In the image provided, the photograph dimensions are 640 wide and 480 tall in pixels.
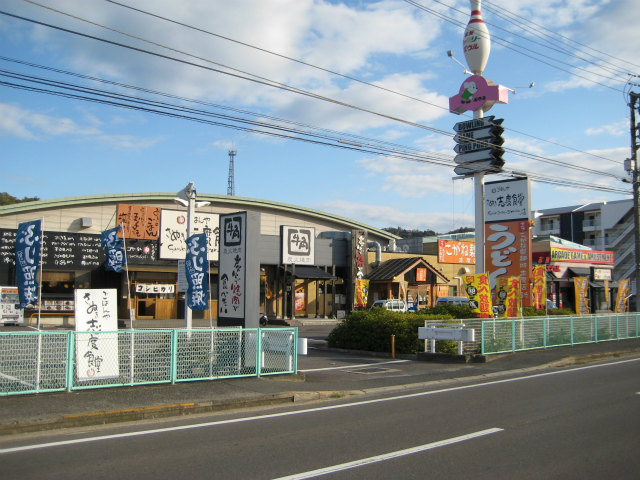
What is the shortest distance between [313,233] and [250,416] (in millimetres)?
29565

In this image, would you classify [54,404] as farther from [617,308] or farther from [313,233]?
[313,233]

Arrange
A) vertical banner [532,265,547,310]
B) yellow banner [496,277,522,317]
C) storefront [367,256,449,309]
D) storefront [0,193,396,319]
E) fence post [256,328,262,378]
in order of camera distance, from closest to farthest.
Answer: fence post [256,328,262,378] → yellow banner [496,277,522,317] → vertical banner [532,265,547,310] → storefront [0,193,396,319] → storefront [367,256,449,309]

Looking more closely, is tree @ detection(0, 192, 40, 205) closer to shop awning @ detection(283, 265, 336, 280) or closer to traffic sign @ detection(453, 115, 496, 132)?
shop awning @ detection(283, 265, 336, 280)

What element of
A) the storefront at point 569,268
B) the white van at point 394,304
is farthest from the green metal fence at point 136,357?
the storefront at point 569,268

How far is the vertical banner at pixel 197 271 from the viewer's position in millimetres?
14844

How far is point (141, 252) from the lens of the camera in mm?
32562

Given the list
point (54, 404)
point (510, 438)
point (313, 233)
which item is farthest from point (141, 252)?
point (510, 438)

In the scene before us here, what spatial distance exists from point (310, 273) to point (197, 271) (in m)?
22.6

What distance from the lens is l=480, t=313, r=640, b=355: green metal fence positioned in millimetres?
17578

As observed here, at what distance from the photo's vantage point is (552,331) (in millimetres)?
20125

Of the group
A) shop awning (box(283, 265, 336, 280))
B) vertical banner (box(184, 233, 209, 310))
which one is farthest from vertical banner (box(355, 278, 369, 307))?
vertical banner (box(184, 233, 209, 310))

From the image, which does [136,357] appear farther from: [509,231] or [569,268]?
[569,268]

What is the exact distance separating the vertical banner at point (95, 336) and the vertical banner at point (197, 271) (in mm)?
3292

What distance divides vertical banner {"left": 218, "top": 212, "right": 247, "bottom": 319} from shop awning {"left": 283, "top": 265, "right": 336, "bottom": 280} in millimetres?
22282
